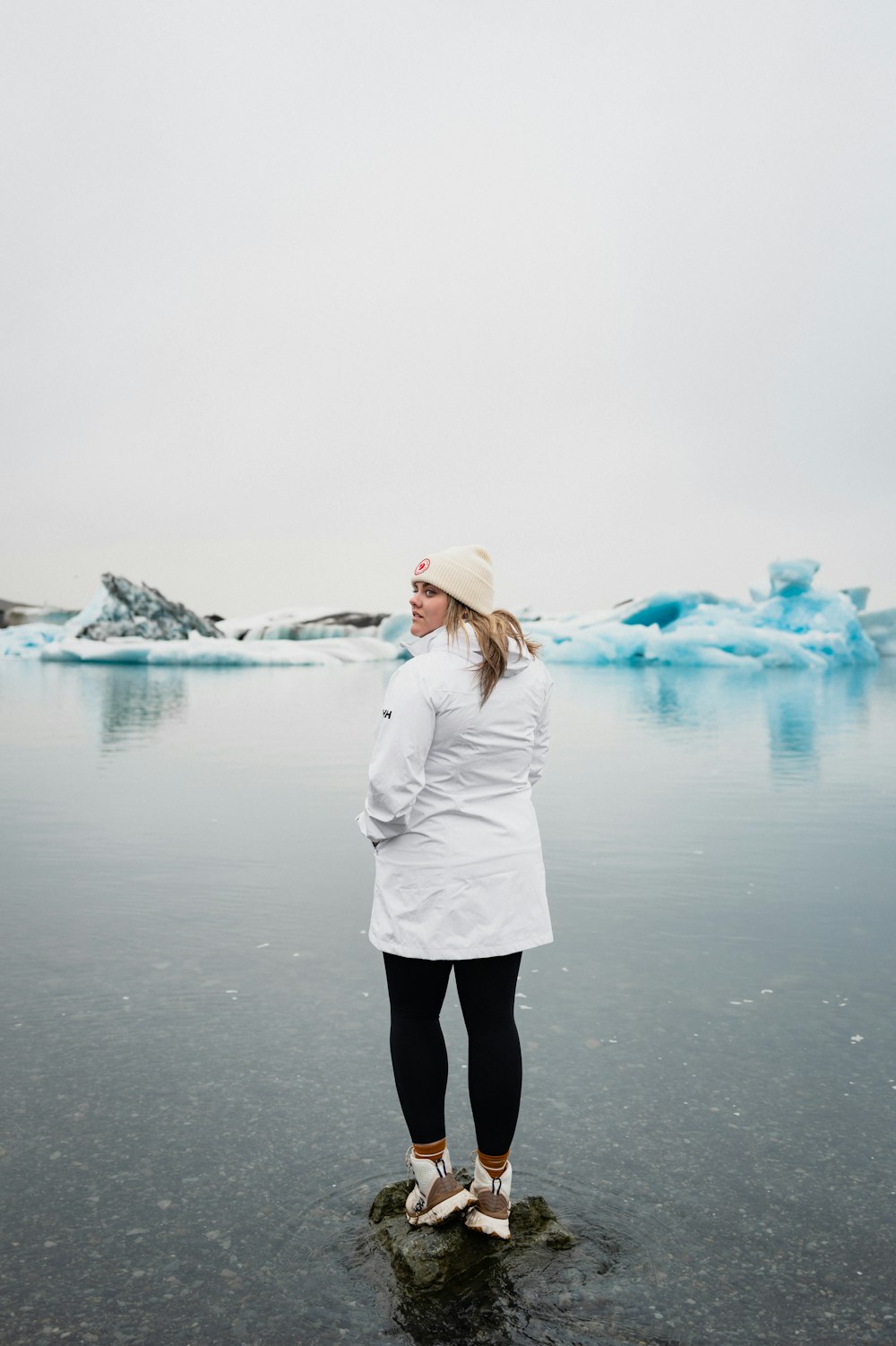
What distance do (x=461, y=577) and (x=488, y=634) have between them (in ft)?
0.53

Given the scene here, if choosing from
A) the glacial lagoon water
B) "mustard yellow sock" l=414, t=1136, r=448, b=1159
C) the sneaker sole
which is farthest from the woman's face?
the glacial lagoon water

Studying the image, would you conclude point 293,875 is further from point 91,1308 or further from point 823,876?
point 91,1308

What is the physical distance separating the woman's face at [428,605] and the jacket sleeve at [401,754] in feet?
0.64

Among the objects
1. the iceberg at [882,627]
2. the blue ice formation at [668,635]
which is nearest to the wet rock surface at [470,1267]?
the blue ice formation at [668,635]

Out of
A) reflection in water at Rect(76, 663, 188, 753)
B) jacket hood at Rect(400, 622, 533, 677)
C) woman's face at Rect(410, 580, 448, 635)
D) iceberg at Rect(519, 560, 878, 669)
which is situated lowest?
reflection in water at Rect(76, 663, 188, 753)

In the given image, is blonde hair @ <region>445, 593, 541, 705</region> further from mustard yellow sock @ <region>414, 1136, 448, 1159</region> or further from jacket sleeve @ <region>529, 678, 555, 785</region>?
mustard yellow sock @ <region>414, 1136, 448, 1159</region>

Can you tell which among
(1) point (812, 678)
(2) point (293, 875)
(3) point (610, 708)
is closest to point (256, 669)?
(1) point (812, 678)

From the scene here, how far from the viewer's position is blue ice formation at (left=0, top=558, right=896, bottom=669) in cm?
4153

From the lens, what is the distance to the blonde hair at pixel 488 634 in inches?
103

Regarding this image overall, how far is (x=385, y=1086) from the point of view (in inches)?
141

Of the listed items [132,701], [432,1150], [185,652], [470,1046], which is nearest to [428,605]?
[470,1046]

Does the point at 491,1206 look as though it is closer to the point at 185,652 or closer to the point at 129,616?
the point at 185,652

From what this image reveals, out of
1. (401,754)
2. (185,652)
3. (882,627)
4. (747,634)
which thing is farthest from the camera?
(882,627)

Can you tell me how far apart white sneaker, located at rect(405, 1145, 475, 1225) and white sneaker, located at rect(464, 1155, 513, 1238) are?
0.04 m
